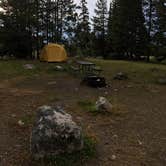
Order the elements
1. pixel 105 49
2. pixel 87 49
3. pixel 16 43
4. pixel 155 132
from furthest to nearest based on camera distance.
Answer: pixel 87 49 → pixel 105 49 → pixel 16 43 → pixel 155 132

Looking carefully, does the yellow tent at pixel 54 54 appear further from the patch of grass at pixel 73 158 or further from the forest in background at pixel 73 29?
the patch of grass at pixel 73 158

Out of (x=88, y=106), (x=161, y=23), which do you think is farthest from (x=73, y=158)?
(x=161, y=23)

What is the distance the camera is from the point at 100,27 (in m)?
40.8

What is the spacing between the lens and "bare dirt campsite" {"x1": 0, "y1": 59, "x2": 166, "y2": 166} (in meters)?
5.54

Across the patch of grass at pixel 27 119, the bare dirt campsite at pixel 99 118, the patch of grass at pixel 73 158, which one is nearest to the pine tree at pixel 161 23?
the bare dirt campsite at pixel 99 118

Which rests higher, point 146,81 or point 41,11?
point 41,11

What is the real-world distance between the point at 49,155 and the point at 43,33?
2585 centimetres

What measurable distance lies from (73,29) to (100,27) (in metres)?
5.70

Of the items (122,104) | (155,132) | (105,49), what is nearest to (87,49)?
(105,49)

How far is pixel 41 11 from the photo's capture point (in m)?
29.4

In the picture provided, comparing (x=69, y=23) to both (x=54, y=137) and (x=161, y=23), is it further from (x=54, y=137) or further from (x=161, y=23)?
(x=54, y=137)

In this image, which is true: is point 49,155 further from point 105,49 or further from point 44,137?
point 105,49

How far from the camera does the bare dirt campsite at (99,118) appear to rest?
554 centimetres

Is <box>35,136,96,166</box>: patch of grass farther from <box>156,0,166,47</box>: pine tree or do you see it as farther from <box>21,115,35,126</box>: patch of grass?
<box>156,0,166,47</box>: pine tree
